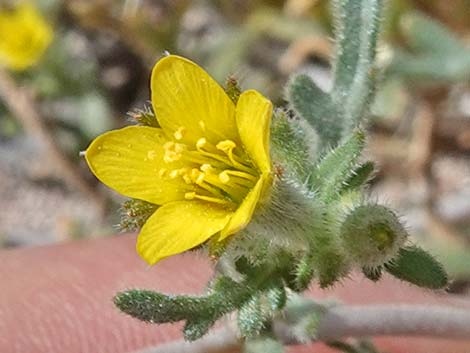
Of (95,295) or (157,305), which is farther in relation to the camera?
(95,295)

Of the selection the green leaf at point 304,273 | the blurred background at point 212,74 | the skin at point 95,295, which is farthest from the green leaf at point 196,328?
the blurred background at point 212,74

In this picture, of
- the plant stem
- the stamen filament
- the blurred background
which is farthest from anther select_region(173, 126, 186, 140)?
the blurred background

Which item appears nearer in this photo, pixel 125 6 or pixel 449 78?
pixel 449 78

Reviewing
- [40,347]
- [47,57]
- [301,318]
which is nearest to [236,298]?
[301,318]

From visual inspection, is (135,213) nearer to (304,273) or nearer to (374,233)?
(304,273)

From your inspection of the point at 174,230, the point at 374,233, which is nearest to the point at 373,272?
the point at 374,233

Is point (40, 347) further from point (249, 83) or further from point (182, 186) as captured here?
point (249, 83)

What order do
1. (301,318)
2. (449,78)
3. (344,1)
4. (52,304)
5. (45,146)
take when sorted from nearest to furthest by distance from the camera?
(301,318), (344,1), (52,304), (449,78), (45,146)
